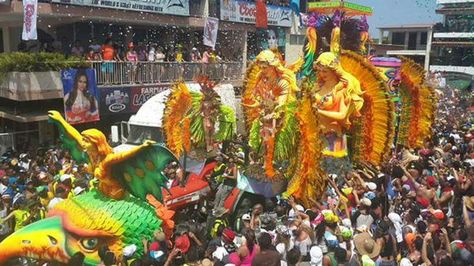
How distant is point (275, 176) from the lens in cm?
696

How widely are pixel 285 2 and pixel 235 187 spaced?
16895 mm

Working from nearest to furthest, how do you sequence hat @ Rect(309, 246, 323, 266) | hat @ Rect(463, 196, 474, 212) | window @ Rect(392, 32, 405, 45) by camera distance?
hat @ Rect(309, 246, 323, 266), hat @ Rect(463, 196, 474, 212), window @ Rect(392, 32, 405, 45)

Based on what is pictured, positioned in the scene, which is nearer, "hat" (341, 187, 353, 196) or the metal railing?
"hat" (341, 187, 353, 196)

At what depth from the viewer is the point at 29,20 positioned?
11.5m

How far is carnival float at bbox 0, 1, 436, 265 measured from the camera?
18.1 ft

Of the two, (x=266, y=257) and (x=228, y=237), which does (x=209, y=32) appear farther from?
(x=266, y=257)

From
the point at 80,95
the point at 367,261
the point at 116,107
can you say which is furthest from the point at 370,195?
the point at 116,107

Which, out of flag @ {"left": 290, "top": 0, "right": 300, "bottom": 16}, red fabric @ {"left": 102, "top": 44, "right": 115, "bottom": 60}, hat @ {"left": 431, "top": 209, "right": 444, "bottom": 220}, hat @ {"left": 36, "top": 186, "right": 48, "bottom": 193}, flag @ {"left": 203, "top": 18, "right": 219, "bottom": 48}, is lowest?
hat @ {"left": 36, "top": 186, "right": 48, "bottom": 193}

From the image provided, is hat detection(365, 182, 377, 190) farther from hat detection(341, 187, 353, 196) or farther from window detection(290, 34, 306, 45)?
window detection(290, 34, 306, 45)

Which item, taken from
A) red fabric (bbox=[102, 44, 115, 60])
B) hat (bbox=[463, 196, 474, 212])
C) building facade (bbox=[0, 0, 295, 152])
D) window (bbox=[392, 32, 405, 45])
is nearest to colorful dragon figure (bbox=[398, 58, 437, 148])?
hat (bbox=[463, 196, 474, 212])

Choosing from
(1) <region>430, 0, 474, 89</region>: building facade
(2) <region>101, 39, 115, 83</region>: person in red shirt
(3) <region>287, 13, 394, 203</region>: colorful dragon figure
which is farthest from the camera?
(1) <region>430, 0, 474, 89</region>: building facade

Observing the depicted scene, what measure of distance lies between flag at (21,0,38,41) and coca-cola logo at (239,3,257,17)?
932cm

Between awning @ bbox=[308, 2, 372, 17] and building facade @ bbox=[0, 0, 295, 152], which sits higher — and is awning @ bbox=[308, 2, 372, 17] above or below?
above

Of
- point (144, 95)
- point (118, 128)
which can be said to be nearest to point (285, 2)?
point (144, 95)
